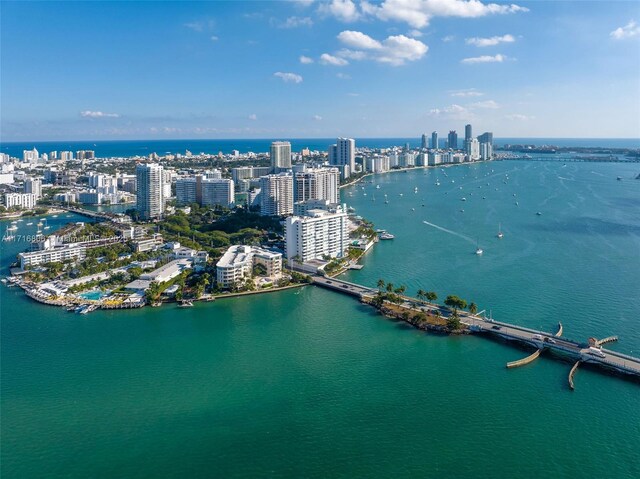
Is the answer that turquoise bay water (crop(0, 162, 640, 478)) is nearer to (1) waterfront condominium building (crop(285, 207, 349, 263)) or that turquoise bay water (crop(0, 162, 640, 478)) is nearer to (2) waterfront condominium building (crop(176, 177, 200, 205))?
(1) waterfront condominium building (crop(285, 207, 349, 263))

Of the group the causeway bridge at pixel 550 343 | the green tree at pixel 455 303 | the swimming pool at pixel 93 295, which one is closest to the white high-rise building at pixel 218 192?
the swimming pool at pixel 93 295

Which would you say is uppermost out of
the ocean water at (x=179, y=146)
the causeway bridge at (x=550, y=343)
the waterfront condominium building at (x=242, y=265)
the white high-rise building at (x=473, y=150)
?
the ocean water at (x=179, y=146)

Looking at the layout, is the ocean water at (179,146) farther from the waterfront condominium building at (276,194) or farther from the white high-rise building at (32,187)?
the waterfront condominium building at (276,194)

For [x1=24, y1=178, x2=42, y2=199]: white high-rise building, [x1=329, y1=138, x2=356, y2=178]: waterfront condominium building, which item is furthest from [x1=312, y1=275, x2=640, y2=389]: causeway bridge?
[x1=329, y1=138, x2=356, y2=178]: waterfront condominium building

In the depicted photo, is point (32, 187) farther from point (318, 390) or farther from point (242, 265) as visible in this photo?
point (318, 390)

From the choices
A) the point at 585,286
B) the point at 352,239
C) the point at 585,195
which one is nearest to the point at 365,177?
the point at 585,195

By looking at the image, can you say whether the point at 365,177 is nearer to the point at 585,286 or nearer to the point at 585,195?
the point at 585,195
